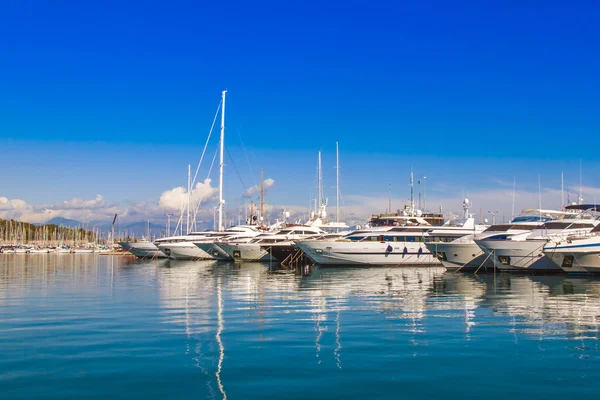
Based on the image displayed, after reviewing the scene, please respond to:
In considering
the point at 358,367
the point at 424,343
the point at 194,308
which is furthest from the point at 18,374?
the point at 194,308

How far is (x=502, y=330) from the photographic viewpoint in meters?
17.5

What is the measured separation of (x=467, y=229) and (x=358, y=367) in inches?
2002

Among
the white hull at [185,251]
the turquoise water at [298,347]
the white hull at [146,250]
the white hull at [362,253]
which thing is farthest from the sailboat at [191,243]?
the turquoise water at [298,347]

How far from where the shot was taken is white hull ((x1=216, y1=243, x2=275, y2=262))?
68188 mm

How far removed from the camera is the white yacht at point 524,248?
45.0m

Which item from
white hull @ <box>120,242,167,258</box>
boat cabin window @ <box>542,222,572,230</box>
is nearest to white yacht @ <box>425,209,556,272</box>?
boat cabin window @ <box>542,222,572,230</box>

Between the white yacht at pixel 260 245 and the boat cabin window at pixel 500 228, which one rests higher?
the boat cabin window at pixel 500 228

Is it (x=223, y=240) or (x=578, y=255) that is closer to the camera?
(x=578, y=255)

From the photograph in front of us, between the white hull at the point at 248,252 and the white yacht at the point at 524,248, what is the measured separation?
28.8 m

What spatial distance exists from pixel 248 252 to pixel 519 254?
32594 millimetres

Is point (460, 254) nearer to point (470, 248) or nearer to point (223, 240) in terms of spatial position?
point (470, 248)

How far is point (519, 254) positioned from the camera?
45.5 m

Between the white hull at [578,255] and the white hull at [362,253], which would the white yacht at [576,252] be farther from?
the white hull at [362,253]

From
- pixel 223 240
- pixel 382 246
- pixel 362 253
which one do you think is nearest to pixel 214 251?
pixel 223 240
